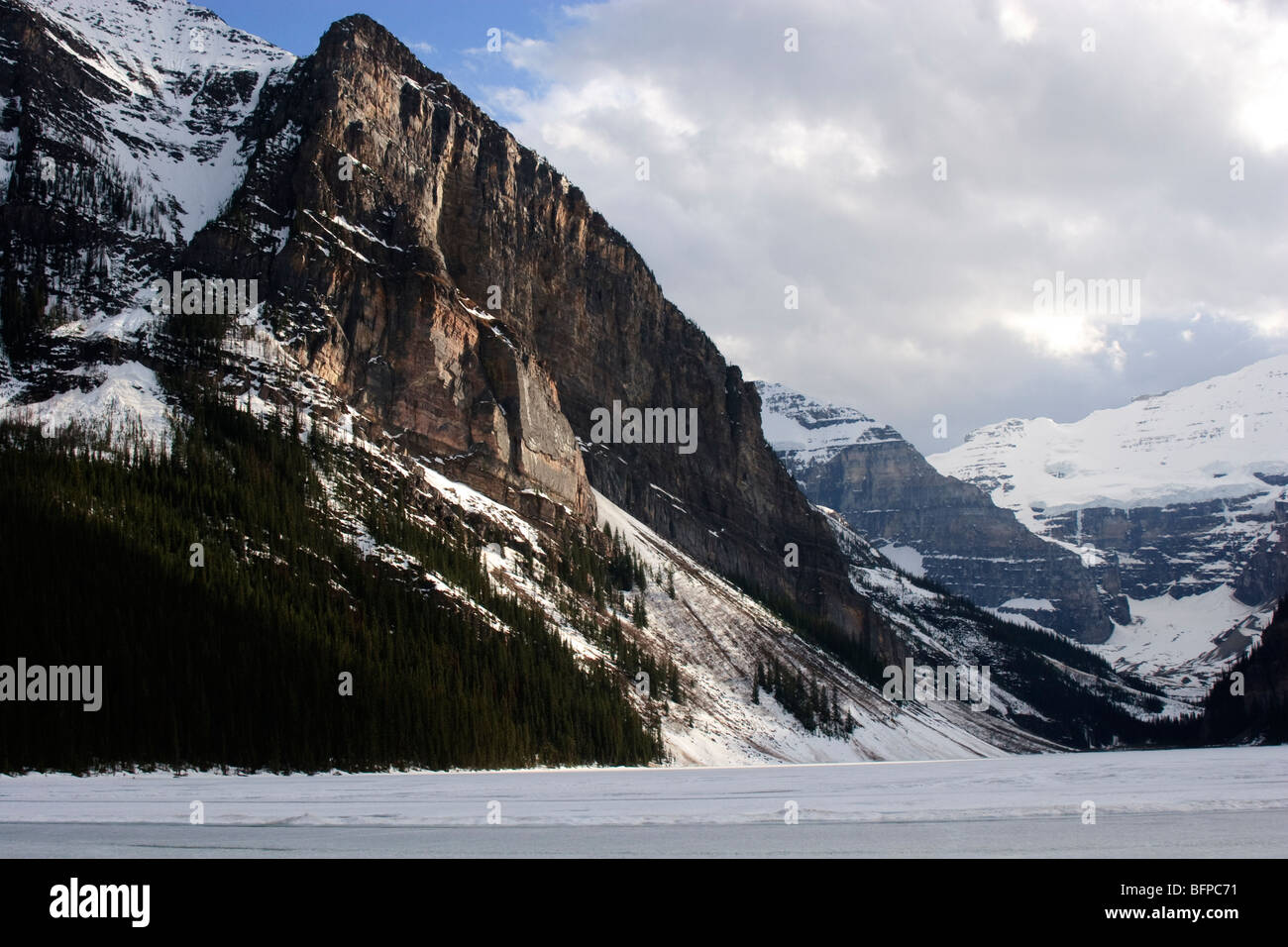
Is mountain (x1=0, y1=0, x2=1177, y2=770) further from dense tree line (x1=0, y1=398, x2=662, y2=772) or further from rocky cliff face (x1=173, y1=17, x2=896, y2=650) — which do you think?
rocky cliff face (x1=173, y1=17, x2=896, y2=650)

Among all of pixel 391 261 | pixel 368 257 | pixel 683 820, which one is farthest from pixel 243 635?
pixel 391 261

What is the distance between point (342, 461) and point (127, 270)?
5806 centimetres

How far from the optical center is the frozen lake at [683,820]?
2658 centimetres

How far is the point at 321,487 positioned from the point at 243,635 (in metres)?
33.5

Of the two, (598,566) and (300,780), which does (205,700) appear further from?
(598,566)

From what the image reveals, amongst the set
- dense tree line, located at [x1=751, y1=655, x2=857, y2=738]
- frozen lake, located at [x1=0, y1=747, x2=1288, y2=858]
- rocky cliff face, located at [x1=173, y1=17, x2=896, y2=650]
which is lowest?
dense tree line, located at [x1=751, y1=655, x2=857, y2=738]

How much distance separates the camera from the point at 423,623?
354 feet

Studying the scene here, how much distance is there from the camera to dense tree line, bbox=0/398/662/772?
79812mm

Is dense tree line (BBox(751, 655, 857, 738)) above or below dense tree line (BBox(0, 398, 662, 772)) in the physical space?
below

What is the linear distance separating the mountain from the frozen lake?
30741 millimetres

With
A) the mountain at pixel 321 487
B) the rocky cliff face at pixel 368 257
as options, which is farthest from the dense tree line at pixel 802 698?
the rocky cliff face at pixel 368 257

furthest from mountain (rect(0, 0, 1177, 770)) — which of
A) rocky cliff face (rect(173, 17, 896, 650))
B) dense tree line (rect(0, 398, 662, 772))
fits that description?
rocky cliff face (rect(173, 17, 896, 650))

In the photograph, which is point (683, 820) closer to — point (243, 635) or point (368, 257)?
point (243, 635)
